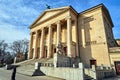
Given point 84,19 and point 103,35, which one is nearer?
point 103,35

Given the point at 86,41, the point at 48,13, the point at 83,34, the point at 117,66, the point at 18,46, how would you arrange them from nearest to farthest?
the point at 117,66 → the point at 86,41 → the point at 83,34 → the point at 48,13 → the point at 18,46

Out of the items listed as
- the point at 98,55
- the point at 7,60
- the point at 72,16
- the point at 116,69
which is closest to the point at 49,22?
the point at 72,16

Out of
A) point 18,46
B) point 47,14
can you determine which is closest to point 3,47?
point 18,46

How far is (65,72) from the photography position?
1045 centimetres

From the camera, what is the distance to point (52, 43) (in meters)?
23.0

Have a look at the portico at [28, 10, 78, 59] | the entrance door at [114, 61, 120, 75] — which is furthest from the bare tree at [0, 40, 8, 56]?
the entrance door at [114, 61, 120, 75]

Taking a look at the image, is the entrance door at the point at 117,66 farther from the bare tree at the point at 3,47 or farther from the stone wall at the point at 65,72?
the bare tree at the point at 3,47

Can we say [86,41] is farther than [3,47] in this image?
No

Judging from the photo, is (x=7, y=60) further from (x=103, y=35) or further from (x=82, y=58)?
(x=103, y=35)

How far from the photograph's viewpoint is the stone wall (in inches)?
360

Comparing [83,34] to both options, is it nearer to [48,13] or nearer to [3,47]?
[48,13]

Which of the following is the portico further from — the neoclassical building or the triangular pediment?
the triangular pediment

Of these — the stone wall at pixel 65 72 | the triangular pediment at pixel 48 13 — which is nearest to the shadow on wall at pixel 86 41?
the triangular pediment at pixel 48 13

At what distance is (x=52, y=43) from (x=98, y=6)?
1155cm
